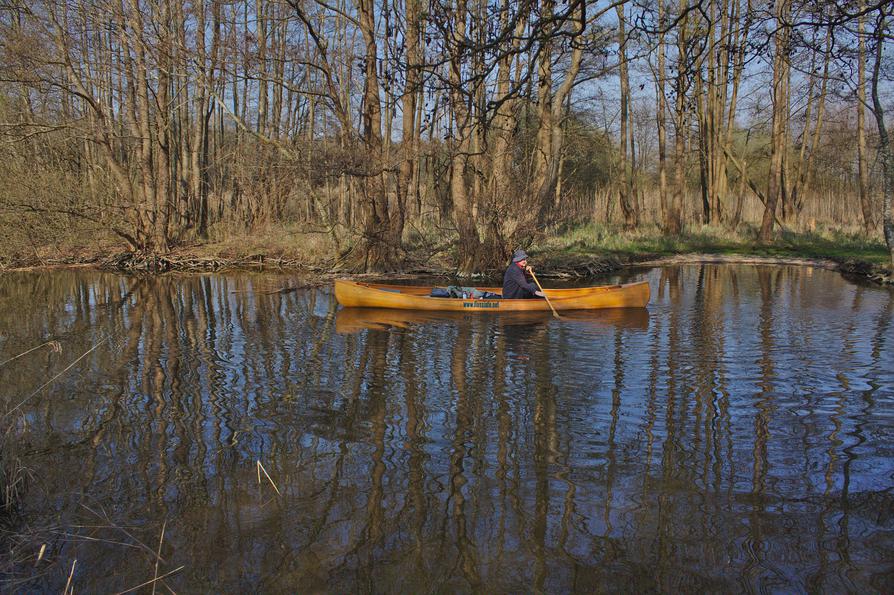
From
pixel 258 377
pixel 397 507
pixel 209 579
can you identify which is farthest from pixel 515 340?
pixel 209 579

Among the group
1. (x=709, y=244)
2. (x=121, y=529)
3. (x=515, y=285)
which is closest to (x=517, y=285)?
(x=515, y=285)

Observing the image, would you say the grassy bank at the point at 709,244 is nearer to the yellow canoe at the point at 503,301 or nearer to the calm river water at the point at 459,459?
the yellow canoe at the point at 503,301

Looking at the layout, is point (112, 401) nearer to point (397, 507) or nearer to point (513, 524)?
point (397, 507)

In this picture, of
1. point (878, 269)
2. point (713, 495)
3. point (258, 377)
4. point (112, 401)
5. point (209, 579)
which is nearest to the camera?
point (209, 579)

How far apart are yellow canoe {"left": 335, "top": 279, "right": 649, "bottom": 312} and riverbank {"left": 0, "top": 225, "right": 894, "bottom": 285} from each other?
4.77 meters

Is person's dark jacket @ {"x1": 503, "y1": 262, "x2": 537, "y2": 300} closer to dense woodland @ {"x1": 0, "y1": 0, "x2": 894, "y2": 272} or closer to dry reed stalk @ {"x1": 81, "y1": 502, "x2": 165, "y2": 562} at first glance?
dense woodland @ {"x1": 0, "y1": 0, "x2": 894, "y2": 272}

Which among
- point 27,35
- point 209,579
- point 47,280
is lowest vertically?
point 209,579

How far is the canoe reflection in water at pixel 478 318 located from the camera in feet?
39.4

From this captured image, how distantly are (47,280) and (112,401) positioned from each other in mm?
12069

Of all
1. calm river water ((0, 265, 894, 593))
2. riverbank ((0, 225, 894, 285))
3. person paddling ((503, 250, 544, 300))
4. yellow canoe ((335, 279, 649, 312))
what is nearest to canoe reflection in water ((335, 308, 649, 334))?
yellow canoe ((335, 279, 649, 312))

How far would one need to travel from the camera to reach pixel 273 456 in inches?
232

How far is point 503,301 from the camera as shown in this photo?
41.8ft

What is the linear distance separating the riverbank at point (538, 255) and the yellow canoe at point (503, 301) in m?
4.77

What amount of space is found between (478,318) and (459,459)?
6.78 meters
